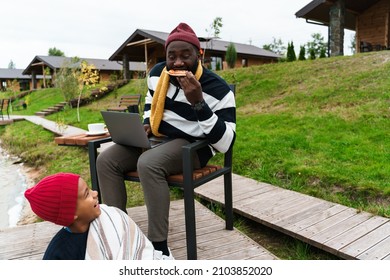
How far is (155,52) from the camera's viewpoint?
20703 millimetres

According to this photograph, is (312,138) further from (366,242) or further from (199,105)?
(199,105)

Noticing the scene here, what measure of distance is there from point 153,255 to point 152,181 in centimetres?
39

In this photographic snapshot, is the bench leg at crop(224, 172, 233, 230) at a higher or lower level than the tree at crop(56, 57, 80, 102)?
lower

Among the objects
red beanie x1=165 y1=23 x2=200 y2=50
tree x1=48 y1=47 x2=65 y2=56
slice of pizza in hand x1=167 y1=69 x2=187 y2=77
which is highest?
tree x1=48 y1=47 x2=65 y2=56

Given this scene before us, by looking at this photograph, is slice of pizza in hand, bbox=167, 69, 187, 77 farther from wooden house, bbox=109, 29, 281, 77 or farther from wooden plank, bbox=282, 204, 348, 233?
wooden house, bbox=109, 29, 281, 77

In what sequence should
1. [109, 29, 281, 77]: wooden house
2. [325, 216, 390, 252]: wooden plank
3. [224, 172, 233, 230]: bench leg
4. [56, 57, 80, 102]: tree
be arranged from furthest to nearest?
[109, 29, 281, 77]: wooden house
[56, 57, 80, 102]: tree
[224, 172, 233, 230]: bench leg
[325, 216, 390, 252]: wooden plank

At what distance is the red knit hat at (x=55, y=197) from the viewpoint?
3.76 ft

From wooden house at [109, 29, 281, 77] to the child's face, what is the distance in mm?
15190

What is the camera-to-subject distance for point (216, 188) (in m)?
2.99

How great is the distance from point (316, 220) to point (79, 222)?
→ 62.8 inches

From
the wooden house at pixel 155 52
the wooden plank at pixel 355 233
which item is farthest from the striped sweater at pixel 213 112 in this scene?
the wooden house at pixel 155 52

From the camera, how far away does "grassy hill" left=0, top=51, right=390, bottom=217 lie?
9.53ft

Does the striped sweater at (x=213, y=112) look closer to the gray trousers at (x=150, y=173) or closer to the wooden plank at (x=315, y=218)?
the gray trousers at (x=150, y=173)

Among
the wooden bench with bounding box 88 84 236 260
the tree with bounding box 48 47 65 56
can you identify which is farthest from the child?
the tree with bounding box 48 47 65 56
